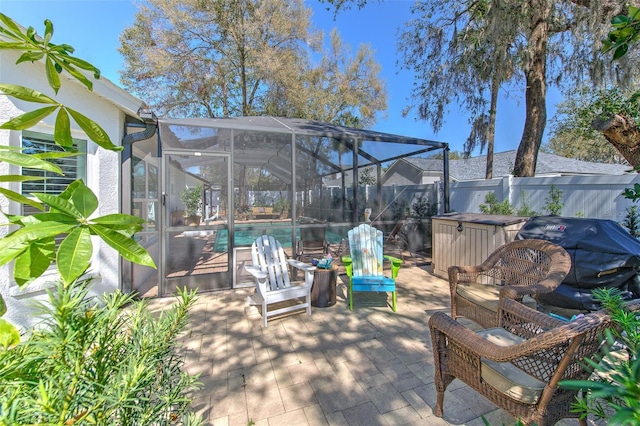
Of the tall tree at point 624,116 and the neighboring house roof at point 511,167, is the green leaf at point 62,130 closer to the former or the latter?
the tall tree at point 624,116

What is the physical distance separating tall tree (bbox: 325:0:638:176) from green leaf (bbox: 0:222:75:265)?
22.6 feet

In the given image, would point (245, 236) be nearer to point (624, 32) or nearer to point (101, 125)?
point (101, 125)

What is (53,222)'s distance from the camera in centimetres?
56

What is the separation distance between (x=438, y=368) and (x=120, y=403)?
6.14 feet

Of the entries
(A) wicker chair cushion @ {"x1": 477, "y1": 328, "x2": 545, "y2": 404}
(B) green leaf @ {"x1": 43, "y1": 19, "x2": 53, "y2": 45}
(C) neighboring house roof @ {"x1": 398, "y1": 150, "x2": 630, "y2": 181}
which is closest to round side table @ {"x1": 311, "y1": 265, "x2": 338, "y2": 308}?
(A) wicker chair cushion @ {"x1": 477, "y1": 328, "x2": 545, "y2": 404}

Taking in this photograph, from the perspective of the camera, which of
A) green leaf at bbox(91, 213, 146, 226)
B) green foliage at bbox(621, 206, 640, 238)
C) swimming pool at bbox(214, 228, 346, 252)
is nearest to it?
green leaf at bbox(91, 213, 146, 226)

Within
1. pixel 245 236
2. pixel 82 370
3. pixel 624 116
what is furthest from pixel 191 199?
pixel 624 116

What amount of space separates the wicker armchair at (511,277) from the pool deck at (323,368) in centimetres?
52

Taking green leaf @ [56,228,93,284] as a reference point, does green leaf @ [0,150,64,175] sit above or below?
above

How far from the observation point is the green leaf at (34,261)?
0.53 metres

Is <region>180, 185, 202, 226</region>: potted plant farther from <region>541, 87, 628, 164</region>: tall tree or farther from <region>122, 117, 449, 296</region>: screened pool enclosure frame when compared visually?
<region>541, 87, 628, 164</region>: tall tree

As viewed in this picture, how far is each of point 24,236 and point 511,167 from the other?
1901 centimetres

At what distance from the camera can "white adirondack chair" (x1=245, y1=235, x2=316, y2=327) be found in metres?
3.34

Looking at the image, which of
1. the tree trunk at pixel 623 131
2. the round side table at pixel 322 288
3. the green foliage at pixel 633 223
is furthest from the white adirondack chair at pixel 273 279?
the green foliage at pixel 633 223
